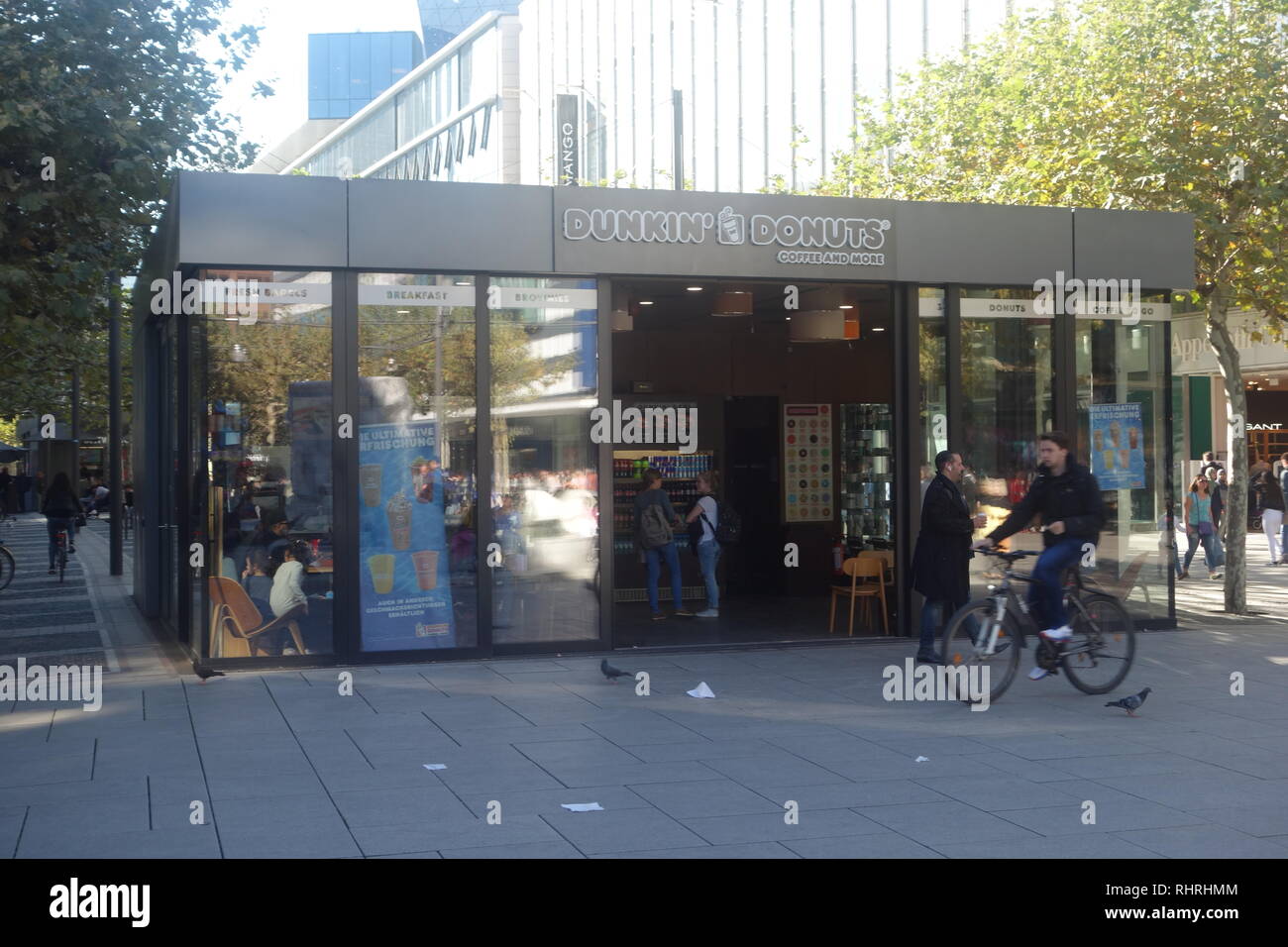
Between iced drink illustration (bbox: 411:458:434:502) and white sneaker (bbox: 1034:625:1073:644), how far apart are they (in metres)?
5.03

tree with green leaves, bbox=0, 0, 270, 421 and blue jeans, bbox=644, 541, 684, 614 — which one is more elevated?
tree with green leaves, bbox=0, 0, 270, 421

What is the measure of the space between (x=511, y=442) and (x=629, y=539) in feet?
17.6

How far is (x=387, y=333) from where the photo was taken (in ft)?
37.3

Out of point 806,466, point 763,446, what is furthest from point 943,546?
point 763,446

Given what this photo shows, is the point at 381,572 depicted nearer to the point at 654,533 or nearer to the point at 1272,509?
the point at 654,533

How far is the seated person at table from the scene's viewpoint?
36.6 feet

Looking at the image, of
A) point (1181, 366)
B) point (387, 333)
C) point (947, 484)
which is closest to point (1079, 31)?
point (947, 484)

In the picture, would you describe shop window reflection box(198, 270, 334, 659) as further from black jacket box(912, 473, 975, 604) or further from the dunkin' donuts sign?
black jacket box(912, 473, 975, 604)

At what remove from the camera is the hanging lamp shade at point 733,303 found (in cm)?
1488

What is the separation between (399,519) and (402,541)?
0.18m

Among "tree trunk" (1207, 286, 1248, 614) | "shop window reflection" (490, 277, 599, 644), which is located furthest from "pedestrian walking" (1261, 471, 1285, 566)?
"shop window reflection" (490, 277, 599, 644)

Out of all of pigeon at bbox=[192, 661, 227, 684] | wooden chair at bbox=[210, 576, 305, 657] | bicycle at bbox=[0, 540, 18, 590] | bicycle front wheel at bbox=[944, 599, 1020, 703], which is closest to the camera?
bicycle front wheel at bbox=[944, 599, 1020, 703]

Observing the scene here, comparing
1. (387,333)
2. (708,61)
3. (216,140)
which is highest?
(708,61)
